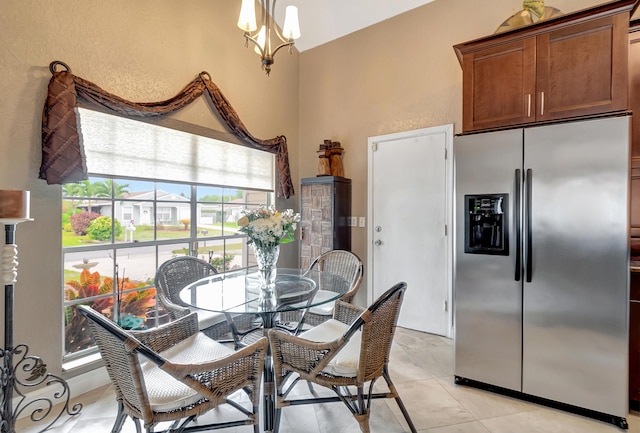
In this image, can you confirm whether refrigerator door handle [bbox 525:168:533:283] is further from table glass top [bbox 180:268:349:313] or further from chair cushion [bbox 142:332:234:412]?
chair cushion [bbox 142:332:234:412]

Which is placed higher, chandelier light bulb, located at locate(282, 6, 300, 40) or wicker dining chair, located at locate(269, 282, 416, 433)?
chandelier light bulb, located at locate(282, 6, 300, 40)

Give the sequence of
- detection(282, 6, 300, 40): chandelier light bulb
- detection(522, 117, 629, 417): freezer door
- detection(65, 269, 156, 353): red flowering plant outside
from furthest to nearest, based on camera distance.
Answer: detection(65, 269, 156, 353): red flowering plant outside, detection(282, 6, 300, 40): chandelier light bulb, detection(522, 117, 629, 417): freezer door

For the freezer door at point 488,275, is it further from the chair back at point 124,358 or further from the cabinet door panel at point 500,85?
the chair back at point 124,358

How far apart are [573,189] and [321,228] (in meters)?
2.30

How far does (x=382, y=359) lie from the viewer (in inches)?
68.5

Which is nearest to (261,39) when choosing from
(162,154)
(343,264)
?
(162,154)

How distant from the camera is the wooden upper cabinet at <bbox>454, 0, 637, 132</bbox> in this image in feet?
6.30

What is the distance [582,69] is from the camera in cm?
201

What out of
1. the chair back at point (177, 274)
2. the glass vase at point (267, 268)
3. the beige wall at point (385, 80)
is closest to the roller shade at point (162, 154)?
the chair back at point (177, 274)

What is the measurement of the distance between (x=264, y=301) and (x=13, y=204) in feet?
4.42

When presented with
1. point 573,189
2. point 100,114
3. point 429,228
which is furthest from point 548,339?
point 100,114

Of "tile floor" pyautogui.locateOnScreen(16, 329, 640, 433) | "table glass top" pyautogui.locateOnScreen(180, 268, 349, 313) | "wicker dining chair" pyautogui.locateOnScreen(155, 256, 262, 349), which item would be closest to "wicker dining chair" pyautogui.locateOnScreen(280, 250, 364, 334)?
"table glass top" pyautogui.locateOnScreen(180, 268, 349, 313)

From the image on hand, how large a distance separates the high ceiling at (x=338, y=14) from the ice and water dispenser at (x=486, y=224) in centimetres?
236

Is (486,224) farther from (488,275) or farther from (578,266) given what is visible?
(578,266)
